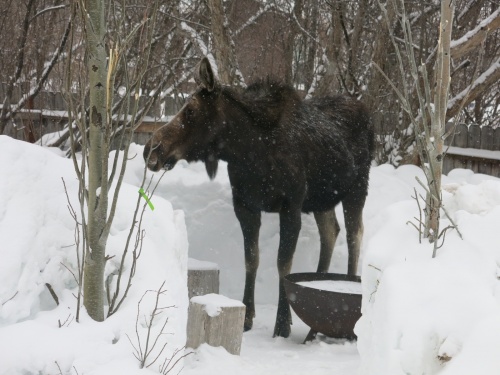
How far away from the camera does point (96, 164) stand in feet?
11.3

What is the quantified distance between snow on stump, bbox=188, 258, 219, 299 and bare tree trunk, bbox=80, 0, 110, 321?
2864 millimetres

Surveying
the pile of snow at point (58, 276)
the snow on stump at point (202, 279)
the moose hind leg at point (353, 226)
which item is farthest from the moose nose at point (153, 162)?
the moose hind leg at point (353, 226)

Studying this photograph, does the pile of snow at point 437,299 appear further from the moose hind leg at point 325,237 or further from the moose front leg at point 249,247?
the moose hind leg at point 325,237

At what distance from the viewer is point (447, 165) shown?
11.7m

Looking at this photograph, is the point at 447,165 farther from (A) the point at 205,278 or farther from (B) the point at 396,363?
(B) the point at 396,363

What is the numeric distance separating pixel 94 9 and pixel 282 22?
7.41m

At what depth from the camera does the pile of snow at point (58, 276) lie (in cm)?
306

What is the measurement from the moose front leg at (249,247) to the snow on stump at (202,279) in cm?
30

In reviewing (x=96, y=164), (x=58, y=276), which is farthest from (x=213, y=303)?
(x=96, y=164)

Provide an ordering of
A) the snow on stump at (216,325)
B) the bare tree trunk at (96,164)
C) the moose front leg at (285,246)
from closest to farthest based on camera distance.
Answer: the bare tree trunk at (96,164) < the snow on stump at (216,325) < the moose front leg at (285,246)

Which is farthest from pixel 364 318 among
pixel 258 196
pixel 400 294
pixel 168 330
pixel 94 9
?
pixel 258 196

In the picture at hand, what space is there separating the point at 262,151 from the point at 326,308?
4.73 feet

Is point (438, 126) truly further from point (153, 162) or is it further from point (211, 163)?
point (211, 163)

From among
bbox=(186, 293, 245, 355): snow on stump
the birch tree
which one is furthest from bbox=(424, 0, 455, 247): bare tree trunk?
bbox=(186, 293, 245, 355): snow on stump
